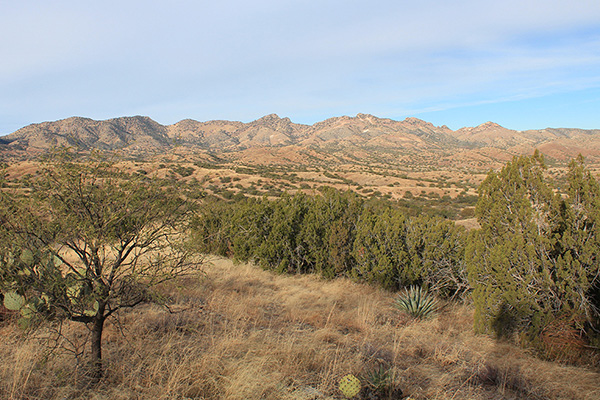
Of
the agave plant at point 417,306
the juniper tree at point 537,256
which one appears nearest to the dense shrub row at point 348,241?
the agave plant at point 417,306

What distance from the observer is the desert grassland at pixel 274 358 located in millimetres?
3463

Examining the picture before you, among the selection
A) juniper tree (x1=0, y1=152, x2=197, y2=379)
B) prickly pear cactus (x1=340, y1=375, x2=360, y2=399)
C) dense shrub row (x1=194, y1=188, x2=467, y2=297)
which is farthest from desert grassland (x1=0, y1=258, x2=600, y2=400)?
dense shrub row (x1=194, y1=188, x2=467, y2=297)

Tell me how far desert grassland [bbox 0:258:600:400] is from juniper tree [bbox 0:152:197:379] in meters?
0.49

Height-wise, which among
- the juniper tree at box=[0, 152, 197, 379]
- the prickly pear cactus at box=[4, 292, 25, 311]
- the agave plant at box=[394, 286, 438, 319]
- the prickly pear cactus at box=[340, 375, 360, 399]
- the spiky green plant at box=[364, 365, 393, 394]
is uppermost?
the juniper tree at box=[0, 152, 197, 379]

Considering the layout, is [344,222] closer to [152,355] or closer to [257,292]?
[257,292]

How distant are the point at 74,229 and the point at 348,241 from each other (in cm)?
682

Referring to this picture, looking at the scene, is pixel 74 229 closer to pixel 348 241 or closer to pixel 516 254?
pixel 516 254

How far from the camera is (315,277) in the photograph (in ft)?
29.4

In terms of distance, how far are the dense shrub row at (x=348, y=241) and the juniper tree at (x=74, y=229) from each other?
3.10 m

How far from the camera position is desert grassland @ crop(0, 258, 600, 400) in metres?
3.46

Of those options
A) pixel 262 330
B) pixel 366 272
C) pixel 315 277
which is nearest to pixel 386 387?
pixel 262 330

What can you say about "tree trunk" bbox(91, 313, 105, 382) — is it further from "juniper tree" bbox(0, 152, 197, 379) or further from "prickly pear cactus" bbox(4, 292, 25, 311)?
"prickly pear cactus" bbox(4, 292, 25, 311)

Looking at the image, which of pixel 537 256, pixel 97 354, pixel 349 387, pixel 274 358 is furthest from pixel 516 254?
pixel 97 354

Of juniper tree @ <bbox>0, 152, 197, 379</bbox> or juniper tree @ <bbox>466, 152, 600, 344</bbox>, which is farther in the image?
juniper tree @ <bbox>466, 152, 600, 344</bbox>
